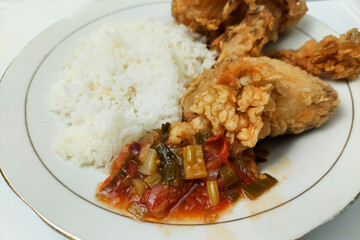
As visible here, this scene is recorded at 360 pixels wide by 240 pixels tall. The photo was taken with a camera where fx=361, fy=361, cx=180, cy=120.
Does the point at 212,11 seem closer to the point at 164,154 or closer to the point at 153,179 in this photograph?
the point at 164,154

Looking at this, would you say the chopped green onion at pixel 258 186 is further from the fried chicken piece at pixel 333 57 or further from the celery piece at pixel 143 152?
the fried chicken piece at pixel 333 57

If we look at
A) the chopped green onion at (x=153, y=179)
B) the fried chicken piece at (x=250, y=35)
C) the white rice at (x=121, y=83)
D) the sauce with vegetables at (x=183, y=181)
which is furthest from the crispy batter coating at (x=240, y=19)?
the chopped green onion at (x=153, y=179)

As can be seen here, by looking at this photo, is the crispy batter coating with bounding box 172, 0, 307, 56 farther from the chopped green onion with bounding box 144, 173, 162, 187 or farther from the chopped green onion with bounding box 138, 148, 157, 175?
the chopped green onion with bounding box 144, 173, 162, 187

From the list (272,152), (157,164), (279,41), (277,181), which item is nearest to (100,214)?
(157,164)

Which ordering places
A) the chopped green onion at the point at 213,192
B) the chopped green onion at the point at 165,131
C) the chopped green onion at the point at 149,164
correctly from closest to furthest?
the chopped green onion at the point at 213,192 < the chopped green onion at the point at 149,164 < the chopped green onion at the point at 165,131

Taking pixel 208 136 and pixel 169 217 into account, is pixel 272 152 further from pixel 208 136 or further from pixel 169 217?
pixel 169 217
